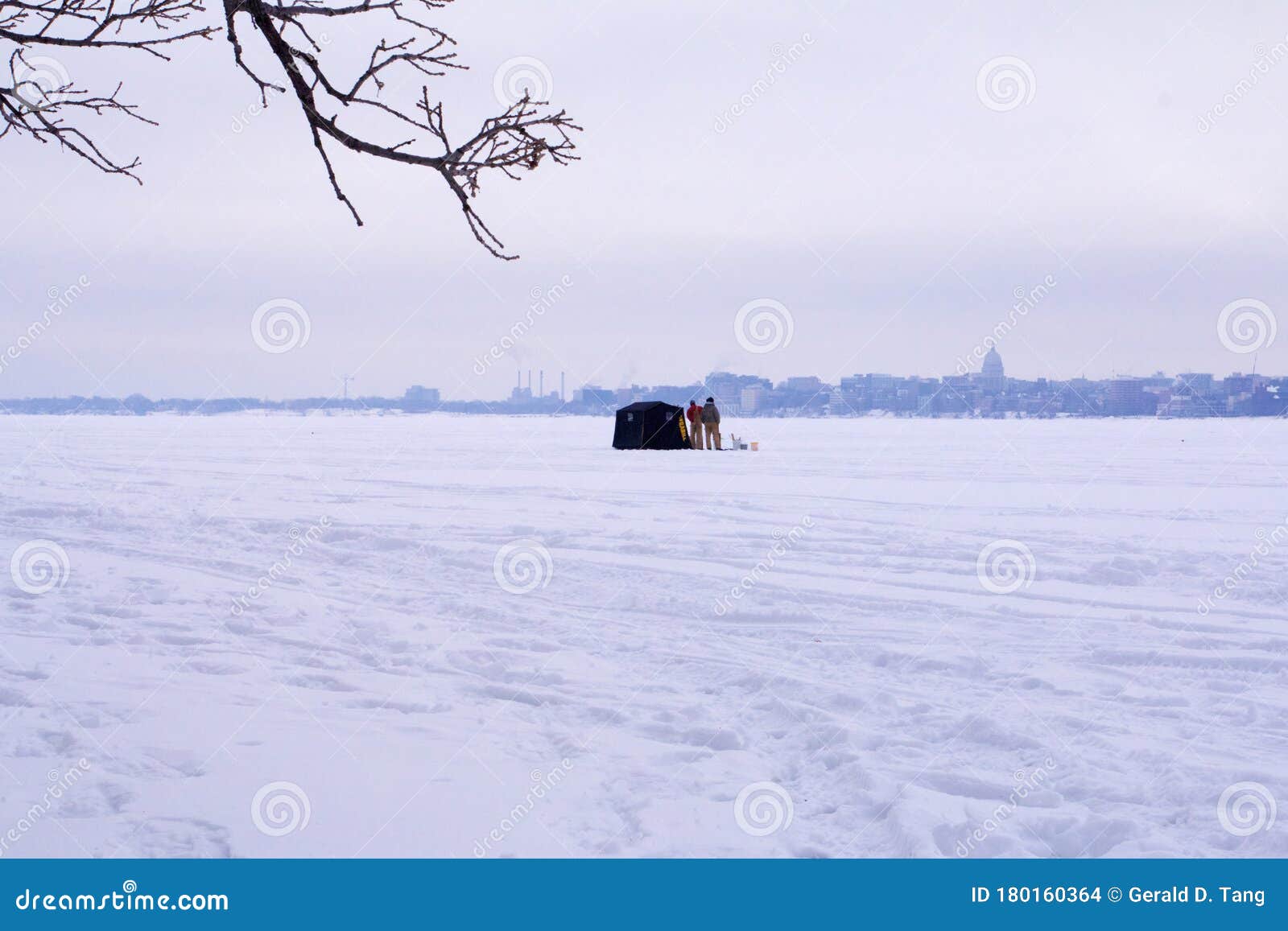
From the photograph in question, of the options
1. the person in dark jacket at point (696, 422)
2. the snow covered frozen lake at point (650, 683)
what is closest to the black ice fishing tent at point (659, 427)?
the person in dark jacket at point (696, 422)

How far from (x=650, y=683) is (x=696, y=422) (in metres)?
22.4

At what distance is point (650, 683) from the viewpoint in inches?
251

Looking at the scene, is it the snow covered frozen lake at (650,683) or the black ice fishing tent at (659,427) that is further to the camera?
the black ice fishing tent at (659,427)

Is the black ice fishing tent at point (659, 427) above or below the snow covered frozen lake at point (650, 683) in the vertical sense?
above

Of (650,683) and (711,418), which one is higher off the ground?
(711,418)

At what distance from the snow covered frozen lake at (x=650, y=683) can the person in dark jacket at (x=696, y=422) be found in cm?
1465

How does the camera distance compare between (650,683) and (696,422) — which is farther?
(696,422)

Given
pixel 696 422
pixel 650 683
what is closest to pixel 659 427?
pixel 696 422

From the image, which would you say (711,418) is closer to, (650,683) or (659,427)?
(659,427)

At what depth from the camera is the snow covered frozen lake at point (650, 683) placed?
4395mm

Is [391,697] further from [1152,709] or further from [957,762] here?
[1152,709]

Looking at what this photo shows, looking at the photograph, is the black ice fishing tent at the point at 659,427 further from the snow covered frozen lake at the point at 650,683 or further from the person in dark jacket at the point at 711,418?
the snow covered frozen lake at the point at 650,683

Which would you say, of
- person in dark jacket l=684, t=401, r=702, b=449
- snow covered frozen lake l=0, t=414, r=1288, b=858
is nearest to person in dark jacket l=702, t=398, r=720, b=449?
person in dark jacket l=684, t=401, r=702, b=449

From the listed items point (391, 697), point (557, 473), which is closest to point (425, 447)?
point (557, 473)
